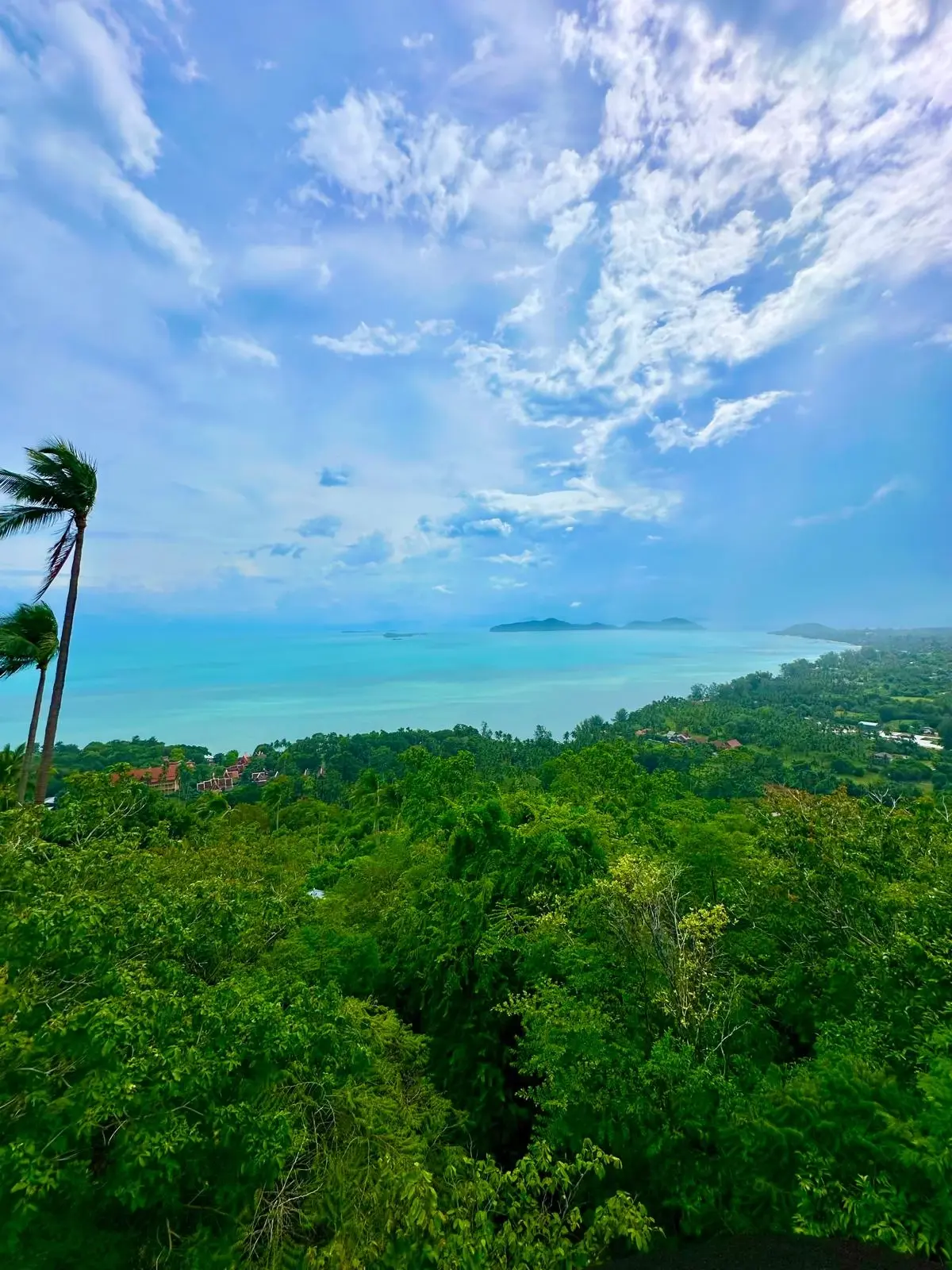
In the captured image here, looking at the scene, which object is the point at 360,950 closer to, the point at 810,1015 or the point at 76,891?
the point at 76,891

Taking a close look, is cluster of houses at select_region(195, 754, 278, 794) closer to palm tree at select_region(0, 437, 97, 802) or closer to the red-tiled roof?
the red-tiled roof

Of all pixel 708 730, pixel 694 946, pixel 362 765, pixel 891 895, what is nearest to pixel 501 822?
pixel 694 946

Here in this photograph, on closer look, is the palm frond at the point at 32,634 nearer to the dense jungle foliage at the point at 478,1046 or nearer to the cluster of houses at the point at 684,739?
the dense jungle foliage at the point at 478,1046

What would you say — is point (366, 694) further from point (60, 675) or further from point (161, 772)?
point (60, 675)

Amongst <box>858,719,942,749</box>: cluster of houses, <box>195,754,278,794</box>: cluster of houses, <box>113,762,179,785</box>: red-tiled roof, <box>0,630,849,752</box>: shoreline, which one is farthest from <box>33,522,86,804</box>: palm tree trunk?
<box>858,719,942,749</box>: cluster of houses

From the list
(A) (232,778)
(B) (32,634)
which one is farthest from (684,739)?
(B) (32,634)

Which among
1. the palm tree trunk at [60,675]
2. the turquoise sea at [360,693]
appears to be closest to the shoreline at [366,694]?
the turquoise sea at [360,693]
